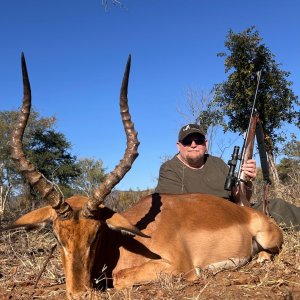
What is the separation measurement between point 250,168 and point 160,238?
241cm

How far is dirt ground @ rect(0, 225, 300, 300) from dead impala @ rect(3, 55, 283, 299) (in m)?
0.19

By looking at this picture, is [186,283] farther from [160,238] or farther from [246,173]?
[246,173]

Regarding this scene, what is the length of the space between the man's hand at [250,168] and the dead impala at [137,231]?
844 mm

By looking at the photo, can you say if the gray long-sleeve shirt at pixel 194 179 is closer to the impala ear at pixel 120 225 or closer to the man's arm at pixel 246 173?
the man's arm at pixel 246 173

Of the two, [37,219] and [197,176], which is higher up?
[197,176]

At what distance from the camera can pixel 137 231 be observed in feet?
13.7

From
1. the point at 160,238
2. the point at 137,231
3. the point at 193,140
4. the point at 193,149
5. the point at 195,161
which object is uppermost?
the point at 193,140

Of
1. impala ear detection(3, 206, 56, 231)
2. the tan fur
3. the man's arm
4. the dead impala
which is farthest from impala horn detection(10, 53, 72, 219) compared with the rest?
the man's arm

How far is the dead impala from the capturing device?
154 inches

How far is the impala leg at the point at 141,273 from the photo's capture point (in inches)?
161

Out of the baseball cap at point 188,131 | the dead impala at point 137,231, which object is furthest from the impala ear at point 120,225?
Result: the baseball cap at point 188,131

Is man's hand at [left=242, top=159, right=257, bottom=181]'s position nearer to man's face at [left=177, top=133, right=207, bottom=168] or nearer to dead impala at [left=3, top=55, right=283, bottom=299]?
man's face at [left=177, top=133, right=207, bottom=168]

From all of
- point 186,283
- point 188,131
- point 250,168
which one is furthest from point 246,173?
point 186,283

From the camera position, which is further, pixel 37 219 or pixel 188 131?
pixel 188 131
